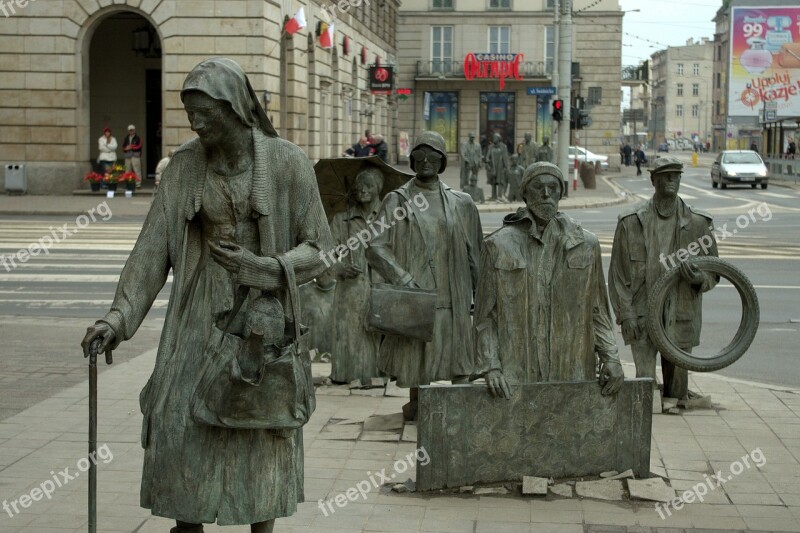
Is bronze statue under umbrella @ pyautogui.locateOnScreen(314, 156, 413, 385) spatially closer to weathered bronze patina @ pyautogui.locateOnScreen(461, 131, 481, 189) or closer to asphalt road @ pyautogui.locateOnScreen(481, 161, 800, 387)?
asphalt road @ pyautogui.locateOnScreen(481, 161, 800, 387)

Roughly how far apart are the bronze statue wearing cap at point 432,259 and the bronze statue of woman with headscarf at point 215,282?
3583 millimetres

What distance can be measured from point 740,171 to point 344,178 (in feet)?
129

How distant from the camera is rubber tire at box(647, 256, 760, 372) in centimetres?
862

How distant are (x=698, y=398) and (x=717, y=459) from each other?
1713 millimetres

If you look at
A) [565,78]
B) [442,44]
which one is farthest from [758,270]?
[442,44]

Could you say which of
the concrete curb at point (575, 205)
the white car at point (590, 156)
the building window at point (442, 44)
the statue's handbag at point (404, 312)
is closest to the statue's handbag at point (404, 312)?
the statue's handbag at point (404, 312)

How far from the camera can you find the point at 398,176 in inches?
386

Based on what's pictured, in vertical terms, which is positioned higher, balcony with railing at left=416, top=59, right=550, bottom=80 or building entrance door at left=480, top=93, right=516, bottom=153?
balcony with railing at left=416, top=59, right=550, bottom=80

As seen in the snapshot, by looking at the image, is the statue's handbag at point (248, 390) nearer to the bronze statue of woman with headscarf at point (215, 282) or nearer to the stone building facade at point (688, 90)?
the bronze statue of woman with headscarf at point (215, 282)

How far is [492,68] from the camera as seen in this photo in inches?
2756

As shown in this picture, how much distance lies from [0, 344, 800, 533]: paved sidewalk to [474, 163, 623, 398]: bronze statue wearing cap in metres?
0.76

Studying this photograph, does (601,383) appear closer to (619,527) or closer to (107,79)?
(619,527)

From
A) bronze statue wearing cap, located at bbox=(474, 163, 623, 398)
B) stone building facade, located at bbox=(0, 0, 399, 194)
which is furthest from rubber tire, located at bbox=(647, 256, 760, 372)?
stone building facade, located at bbox=(0, 0, 399, 194)

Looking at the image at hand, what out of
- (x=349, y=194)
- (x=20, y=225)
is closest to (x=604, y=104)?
(x=20, y=225)
